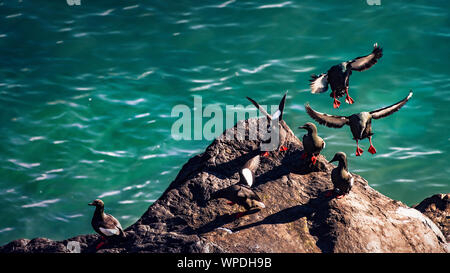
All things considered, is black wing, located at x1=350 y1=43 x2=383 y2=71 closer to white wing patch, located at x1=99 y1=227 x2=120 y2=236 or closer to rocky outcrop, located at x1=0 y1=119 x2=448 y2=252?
rocky outcrop, located at x1=0 y1=119 x2=448 y2=252

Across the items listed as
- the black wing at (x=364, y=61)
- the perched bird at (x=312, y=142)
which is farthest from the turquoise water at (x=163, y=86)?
the perched bird at (x=312, y=142)

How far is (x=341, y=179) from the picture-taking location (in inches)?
239

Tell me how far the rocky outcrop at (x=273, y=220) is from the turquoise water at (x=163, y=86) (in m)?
4.90

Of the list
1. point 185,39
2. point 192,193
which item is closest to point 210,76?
point 185,39

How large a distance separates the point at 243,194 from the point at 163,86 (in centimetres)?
799

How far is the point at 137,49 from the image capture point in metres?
14.2

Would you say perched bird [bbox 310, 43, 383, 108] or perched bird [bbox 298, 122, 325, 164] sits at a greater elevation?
perched bird [bbox 310, 43, 383, 108]

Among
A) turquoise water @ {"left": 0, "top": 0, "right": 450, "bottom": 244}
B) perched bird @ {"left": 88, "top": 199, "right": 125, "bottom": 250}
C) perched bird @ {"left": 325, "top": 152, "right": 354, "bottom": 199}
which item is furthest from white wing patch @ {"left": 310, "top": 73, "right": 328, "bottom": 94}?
turquoise water @ {"left": 0, "top": 0, "right": 450, "bottom": 244}

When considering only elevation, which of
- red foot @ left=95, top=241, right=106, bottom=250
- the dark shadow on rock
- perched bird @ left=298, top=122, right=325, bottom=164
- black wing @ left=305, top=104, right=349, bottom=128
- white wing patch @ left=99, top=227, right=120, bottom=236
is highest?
black wing @ left=305, top=104, right=349, bottom=128

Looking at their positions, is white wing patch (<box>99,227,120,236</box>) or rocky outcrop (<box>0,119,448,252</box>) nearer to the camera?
rocky outcrop (<box>0,119,448,252</box>)

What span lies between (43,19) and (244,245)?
41.2ft

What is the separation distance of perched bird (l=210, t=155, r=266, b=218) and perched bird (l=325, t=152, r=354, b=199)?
1.03 metres

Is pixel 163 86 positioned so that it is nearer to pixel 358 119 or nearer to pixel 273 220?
pixel 358 119

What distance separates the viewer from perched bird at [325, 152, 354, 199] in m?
6.07
